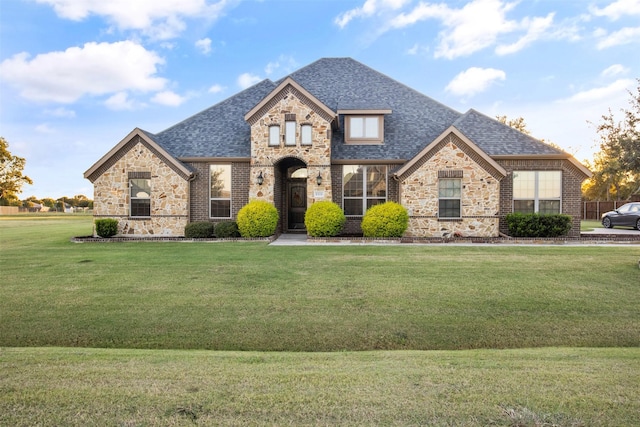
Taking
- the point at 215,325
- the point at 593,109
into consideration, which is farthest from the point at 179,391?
A: the point at 593,109

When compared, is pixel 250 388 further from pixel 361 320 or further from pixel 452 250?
pixel 452 250

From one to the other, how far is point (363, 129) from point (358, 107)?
1.07m

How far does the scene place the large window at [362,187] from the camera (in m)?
16.9

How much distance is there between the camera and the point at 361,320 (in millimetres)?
5324

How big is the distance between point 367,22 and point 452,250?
12807 millimetres

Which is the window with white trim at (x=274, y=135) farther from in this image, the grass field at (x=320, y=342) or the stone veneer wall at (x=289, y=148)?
the grass field at (x=320, y=342)

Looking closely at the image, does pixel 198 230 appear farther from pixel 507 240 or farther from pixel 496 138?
pixel 496 138

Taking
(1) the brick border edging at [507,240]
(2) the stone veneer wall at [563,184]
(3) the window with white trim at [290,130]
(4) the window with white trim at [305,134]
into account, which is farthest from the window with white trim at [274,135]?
(2) the stone veneer wall at [563,184]

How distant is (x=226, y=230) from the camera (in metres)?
15.3

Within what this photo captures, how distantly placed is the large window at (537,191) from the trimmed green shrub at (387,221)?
18.7ft

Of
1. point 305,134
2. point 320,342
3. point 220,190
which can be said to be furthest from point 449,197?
point 320,342

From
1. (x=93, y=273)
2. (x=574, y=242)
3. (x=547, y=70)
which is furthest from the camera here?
(x=547, y=70)

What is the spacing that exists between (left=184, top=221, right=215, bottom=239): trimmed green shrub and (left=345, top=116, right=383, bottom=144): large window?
7.77m

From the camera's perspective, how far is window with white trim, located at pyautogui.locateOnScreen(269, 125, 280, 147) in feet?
52.6
